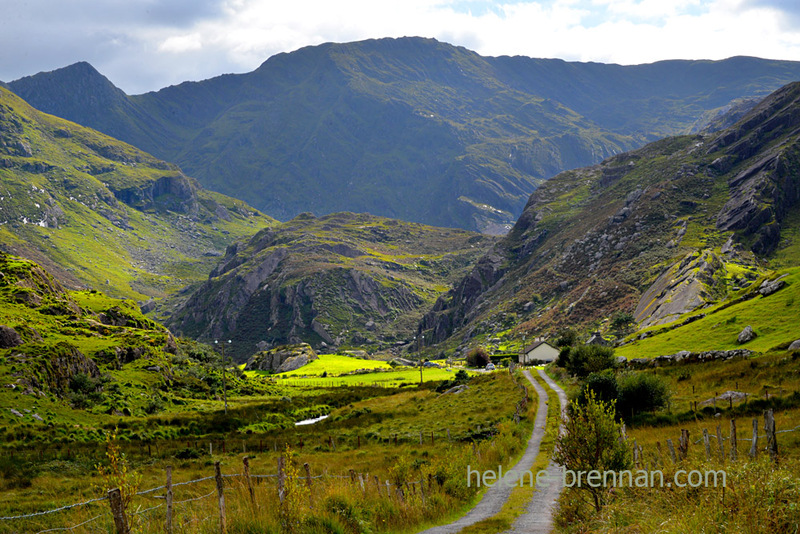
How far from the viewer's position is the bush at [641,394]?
38.7 m

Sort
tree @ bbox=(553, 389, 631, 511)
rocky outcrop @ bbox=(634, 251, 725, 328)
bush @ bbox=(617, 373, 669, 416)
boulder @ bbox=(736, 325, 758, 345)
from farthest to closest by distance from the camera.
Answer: rocky outcrop @ bbox=(634, 251, 725, 328), boulder @ bbox=(736, 325, 758, 345), bush @ bbox=(617, 373, 669, 416), tree @ bbox=(553, 389, 631, 511)

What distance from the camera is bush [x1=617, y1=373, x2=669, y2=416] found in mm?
38719

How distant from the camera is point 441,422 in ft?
171

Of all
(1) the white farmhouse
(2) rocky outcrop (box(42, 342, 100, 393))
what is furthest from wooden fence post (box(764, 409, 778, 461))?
(1) the white farmhouse

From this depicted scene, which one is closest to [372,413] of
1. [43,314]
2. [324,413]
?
[324,413]

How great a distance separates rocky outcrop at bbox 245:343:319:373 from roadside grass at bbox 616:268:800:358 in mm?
109748

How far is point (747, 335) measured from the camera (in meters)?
54.1

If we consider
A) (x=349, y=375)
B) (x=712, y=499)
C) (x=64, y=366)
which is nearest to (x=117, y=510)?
(x=712, y=499)

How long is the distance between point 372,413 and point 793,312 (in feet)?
158

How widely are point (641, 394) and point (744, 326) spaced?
26.5 metres

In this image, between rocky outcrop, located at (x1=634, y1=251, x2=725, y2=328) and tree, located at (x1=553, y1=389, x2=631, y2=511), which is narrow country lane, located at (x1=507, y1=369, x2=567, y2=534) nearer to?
tree, located at (x1=553, y1=389, x2=631, y2=511)

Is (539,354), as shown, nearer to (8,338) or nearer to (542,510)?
(8,338)

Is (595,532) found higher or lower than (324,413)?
higher

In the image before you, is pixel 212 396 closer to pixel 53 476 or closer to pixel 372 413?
pixel 372 413
